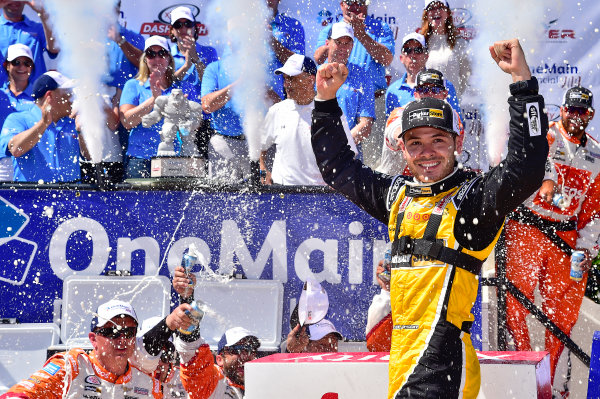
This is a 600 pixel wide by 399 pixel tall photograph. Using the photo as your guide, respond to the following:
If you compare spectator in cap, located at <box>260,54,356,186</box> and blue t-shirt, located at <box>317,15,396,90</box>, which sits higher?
blue t-shirt, located at <box>317,15,396,90</box>

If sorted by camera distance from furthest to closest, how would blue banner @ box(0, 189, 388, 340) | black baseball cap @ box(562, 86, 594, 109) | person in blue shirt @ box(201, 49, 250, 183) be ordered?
1. person in blue shirt @ box(201, 49, 250, 183)
2. black baseball cap @ box(562, 86, 594, 109)
3. blue banner @ box(0, 189, 388, 340)

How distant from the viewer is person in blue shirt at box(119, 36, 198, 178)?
777cm

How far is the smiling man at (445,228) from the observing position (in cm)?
342

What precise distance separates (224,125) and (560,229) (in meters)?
3.29

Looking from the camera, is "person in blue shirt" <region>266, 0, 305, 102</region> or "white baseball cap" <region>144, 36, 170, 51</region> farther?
"person in blue shirt" <region>266, 0, 305, 102</region>

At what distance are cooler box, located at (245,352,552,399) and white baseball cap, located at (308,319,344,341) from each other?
2.35 m

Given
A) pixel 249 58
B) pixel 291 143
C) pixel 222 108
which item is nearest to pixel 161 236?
pixel 291 143

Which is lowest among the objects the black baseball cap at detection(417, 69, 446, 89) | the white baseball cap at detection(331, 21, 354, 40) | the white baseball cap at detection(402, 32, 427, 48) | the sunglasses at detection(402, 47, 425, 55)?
the black baseball cap at detection(417, 69, 446, 89)

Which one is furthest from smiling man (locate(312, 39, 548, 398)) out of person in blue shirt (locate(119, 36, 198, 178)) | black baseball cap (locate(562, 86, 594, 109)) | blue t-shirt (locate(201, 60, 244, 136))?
person in blue shirt (locate(119, 36, 198, 178))

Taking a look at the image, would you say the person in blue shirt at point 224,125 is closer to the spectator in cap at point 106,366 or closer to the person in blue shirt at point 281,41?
the person in blue shirt at point 281,41

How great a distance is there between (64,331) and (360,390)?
3539 mm

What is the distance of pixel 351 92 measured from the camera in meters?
7.91

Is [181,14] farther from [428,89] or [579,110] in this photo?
[579,110]

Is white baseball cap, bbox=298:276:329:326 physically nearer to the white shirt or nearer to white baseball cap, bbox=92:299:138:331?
the white shirt
